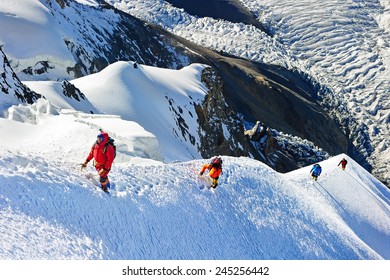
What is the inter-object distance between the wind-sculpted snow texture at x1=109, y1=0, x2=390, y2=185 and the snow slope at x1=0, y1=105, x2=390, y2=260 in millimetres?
109265

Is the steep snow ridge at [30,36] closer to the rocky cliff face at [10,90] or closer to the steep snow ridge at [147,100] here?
the steep snow ridge at [147,100]

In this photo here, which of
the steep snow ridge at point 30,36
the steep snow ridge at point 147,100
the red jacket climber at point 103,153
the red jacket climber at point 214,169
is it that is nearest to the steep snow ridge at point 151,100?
the steep snow ridge at point 147,100

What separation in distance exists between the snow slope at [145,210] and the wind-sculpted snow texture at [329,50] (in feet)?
358

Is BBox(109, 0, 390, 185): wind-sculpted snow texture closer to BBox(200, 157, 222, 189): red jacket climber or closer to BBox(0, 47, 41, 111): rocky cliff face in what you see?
BBox(0, 47, 41, 111): rocky cliff face

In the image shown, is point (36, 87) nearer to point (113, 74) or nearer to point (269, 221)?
point (113, 74)

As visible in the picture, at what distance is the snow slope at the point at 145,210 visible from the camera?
52.3 ft

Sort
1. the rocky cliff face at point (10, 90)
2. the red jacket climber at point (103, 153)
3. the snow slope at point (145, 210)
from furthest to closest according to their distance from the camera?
the rocky cliff face at point (10, 90), the red jacket climber at point (103, 153), the snow slope at point (145, 210)

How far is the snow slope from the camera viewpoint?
15.9 meters

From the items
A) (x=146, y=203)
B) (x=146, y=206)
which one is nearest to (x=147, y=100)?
(x=146, y=203)

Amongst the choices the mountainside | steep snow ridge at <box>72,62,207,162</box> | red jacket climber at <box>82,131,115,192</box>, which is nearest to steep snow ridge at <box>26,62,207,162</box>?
steep snow ridge at <box>72,62,207,162</box>

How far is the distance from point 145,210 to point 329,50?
562 ft

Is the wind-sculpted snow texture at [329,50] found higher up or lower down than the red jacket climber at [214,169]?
lower down

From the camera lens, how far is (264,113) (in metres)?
109

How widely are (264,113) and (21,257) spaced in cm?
9657
